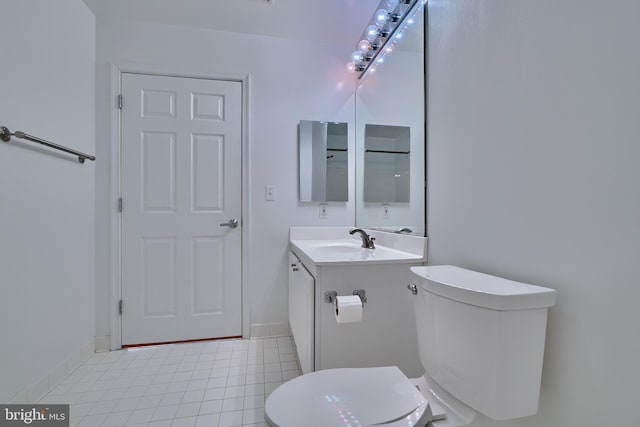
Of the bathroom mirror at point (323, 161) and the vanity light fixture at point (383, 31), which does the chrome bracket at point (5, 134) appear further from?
the vanity light fixture at point (383, 31)

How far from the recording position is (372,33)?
1.76 meters

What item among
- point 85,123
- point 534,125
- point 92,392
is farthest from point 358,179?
point 92,392

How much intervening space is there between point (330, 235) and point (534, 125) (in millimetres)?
1541

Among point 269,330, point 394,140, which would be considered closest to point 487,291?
point 394,140

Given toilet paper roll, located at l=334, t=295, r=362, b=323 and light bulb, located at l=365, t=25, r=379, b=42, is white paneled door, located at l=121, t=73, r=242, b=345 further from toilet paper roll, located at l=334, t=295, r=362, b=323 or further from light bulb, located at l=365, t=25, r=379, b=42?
toilet paper roll, located at l=334, t=295, r=362, b=323

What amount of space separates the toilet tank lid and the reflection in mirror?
0.69m

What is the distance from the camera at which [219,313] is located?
6.72 ft

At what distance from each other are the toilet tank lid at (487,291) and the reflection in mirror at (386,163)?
0.69 metres

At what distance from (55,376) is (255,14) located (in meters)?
2.51

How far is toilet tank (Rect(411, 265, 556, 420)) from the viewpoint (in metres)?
0.68

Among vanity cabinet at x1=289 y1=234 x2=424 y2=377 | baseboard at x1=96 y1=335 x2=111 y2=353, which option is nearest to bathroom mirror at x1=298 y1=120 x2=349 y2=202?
vanity cabinet at x1=289 y1=234 x2=424 y2=377

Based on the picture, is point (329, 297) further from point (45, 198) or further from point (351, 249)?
point (45, 198)

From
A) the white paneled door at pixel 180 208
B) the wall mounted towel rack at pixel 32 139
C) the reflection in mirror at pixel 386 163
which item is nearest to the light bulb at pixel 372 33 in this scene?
the reflection in mirror at pixel 386 163

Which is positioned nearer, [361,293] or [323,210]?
[361,293]
